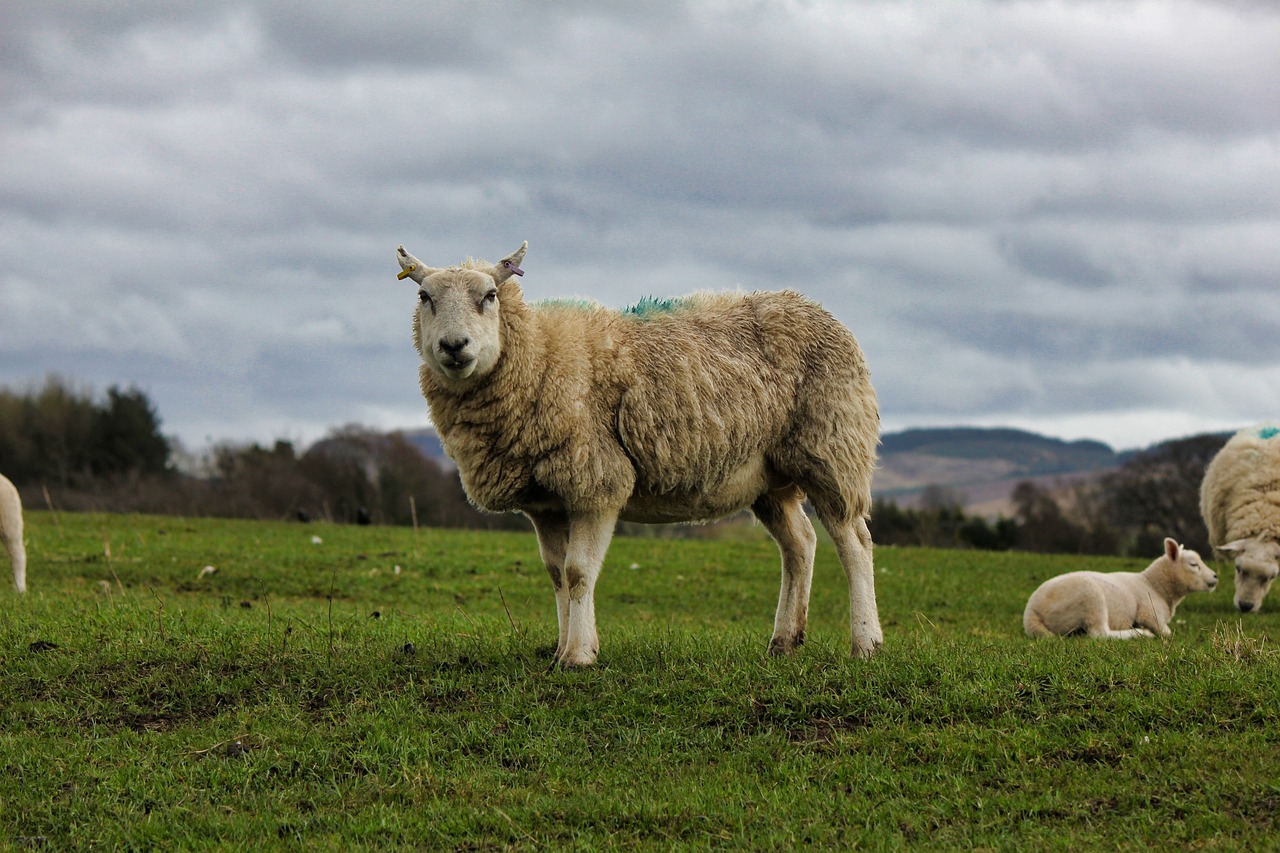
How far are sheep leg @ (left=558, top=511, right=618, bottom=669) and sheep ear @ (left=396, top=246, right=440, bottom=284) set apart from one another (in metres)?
2.17

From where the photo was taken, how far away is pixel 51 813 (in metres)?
6.93

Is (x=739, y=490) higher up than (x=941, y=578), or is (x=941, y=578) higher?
(x=739, y=490)

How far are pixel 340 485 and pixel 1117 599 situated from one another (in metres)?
47.1

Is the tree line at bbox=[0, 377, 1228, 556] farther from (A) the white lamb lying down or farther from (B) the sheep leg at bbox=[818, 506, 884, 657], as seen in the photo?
(B) the sheep leg at bbox=[818, 506, 884, 657]

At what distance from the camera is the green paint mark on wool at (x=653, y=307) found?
981 cm

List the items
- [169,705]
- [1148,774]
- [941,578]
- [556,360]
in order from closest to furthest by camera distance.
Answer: [1148,774], [169,705], [556,360], [941,578]

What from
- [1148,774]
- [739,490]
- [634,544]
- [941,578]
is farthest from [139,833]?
[634,544]

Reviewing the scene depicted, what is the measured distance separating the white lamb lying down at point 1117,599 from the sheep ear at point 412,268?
24.4 ft

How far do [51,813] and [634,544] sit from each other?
16.8 meters

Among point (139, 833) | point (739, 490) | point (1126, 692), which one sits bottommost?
point (139, 833)

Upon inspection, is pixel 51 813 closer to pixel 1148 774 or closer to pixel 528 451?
pixel 528 451

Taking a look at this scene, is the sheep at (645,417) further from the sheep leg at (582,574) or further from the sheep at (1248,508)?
the sheep at (1248,508)

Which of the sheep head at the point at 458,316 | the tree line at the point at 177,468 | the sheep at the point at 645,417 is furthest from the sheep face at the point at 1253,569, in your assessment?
the tree line at the point at 177,468

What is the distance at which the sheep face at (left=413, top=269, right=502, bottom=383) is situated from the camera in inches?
328
